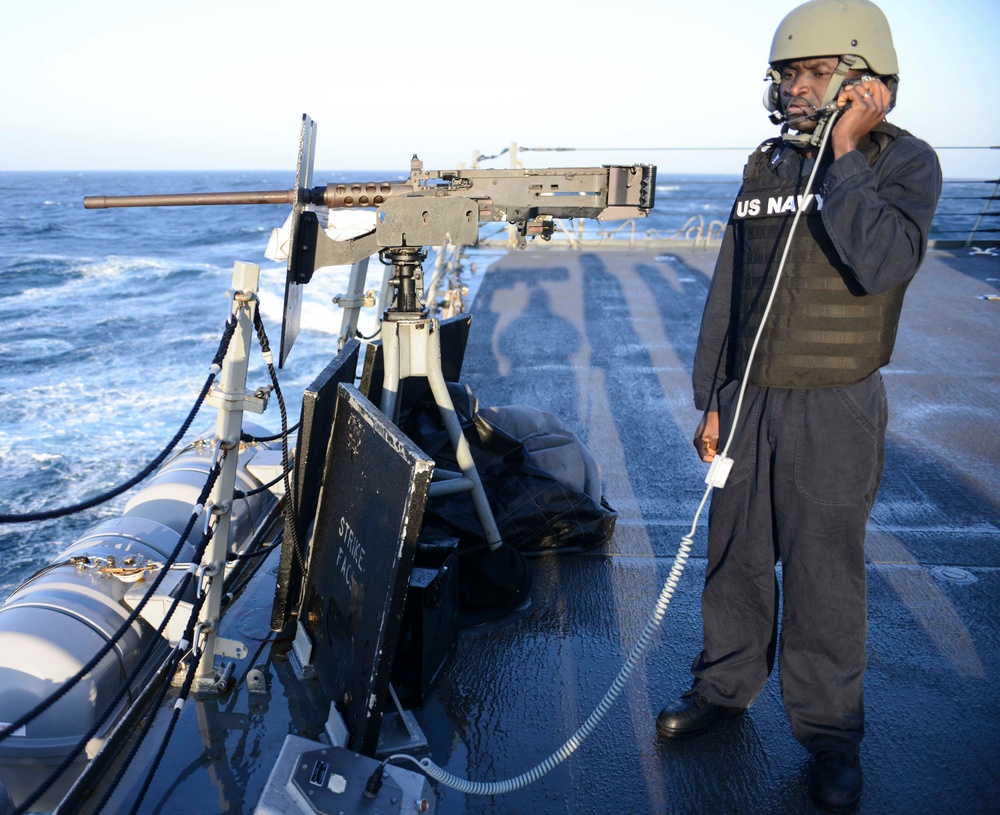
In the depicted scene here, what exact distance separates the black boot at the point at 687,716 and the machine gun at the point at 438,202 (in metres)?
1.87

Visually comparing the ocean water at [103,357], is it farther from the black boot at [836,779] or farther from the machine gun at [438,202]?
the black boot at [836,779]

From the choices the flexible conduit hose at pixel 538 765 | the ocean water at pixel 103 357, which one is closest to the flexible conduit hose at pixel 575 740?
the flexible conduit hose at pixel 538 765

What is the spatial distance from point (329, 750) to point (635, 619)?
68.9 inches

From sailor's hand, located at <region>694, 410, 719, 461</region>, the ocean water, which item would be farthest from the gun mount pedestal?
the ocean water

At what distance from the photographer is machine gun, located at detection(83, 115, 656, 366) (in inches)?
127

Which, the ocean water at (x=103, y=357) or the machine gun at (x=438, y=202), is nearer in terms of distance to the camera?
the machine gun at (x=438, y=202)

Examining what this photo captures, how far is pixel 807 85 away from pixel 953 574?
2.65 m

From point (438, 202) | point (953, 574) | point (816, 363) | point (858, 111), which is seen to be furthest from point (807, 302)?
point (953, 574)

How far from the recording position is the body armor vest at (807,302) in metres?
2.48

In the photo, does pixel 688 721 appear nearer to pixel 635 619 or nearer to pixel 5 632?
pixel 635 619

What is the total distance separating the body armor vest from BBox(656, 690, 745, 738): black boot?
1175 mm

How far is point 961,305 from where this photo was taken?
996 centimetres

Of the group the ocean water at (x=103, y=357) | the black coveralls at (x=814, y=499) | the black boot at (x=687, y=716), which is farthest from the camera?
the ocean water at (x=103, y=357)

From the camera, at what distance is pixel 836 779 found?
2.53m
